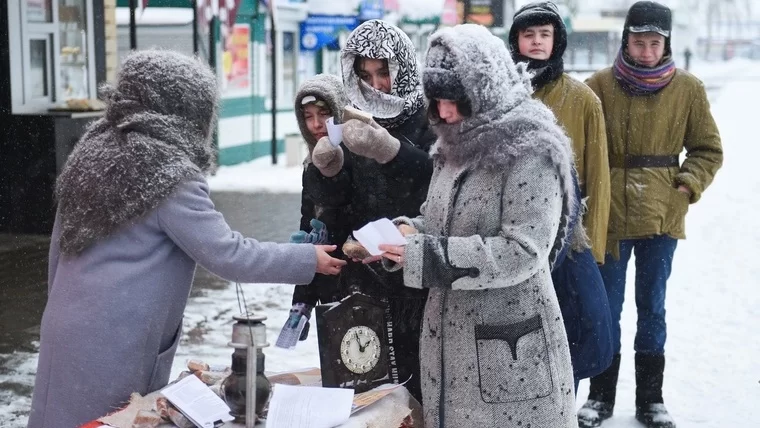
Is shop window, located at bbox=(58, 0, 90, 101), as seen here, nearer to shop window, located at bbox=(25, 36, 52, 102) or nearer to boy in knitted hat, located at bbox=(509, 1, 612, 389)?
shop window, located at bbox=(25, 36, 52, 102)

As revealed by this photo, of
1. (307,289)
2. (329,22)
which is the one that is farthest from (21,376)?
(329,22)

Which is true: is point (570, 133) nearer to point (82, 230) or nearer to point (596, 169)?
point (596, 169)

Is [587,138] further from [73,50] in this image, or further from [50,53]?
[73,50]

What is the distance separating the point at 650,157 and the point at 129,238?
9.99 ft

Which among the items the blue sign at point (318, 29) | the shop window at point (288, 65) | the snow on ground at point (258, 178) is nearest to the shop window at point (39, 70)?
the snow on ground at point (258, 178)

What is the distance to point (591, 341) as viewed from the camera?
377 centimetres

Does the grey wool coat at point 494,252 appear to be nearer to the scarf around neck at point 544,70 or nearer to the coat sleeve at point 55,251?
the coat sleeve at point 55,251

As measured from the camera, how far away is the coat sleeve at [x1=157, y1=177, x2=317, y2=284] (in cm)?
316

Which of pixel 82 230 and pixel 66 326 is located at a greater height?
pixel 82 230

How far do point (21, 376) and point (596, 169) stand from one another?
12.2ft

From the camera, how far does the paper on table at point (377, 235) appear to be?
3.04 metres

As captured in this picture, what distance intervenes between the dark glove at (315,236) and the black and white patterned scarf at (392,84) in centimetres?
43

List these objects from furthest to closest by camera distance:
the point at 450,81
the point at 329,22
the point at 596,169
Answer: the point at 329,22 → the point at 596,169 → the point at 450,81

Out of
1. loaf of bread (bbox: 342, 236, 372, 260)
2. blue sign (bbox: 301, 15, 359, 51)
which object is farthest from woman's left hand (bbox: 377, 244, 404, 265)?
blue sign (bbox: 301, 15, 359, 51)
